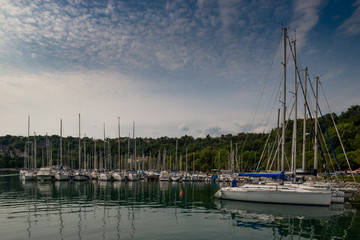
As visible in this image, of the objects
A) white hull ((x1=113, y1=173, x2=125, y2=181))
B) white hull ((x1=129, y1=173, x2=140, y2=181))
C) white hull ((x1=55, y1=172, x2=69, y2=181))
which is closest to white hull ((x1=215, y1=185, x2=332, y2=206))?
white hull ((x1=129, y1=173, x2=140, y2=181))

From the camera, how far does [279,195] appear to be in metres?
30.2

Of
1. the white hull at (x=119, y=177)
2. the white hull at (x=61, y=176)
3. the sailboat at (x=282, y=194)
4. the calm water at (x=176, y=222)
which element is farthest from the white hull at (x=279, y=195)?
the white hull at (x=61, y=176)

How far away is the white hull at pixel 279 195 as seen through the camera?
29.2 m

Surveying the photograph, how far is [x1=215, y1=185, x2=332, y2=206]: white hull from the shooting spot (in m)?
29.2

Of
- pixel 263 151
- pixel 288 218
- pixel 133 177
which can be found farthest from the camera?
pixel 133 177

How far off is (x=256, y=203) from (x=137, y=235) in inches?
682

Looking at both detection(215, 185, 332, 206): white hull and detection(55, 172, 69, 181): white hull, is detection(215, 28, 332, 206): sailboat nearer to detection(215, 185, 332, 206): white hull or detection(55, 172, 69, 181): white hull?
detection(215, 185, 332, 206): white hull

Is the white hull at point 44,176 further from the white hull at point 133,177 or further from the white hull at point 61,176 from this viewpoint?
the white hull at point 133,177

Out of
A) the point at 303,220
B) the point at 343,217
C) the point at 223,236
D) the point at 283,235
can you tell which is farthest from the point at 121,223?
the point at 343,217

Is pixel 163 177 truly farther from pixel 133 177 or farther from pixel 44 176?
pixel 44 176

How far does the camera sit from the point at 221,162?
11112 cm

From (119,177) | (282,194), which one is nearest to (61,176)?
(119,177)

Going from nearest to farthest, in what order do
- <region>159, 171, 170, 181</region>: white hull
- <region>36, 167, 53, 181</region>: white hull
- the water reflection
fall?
1. the water reflection
2. <region>36, 167, 53, 181</region>: white hull
3. <region>159, 171, 170, 181</region>: white hull

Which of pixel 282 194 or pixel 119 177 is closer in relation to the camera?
pixel 282 194
